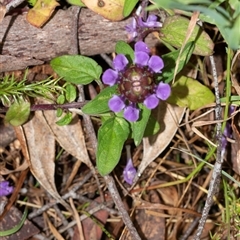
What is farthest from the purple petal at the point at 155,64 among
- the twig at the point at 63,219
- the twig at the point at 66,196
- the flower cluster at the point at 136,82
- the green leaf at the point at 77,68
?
the twig at the point at 63,219

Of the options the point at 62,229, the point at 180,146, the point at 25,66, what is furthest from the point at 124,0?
the point at 62,229

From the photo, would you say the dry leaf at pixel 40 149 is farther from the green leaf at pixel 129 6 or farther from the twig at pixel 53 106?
the green leaf at pixel 129 6

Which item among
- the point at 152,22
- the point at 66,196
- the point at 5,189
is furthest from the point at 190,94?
the point at 5,189

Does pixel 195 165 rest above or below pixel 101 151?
below

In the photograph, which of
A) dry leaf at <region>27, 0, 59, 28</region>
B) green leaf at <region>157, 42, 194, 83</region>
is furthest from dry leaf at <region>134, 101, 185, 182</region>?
dry leaf at <region>27, 0, 59, 28</region>

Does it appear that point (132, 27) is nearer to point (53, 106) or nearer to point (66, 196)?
point (53, 106)

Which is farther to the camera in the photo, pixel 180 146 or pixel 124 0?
pixel 180 146

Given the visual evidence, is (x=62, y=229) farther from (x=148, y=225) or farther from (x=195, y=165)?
(x=195, y=165)
